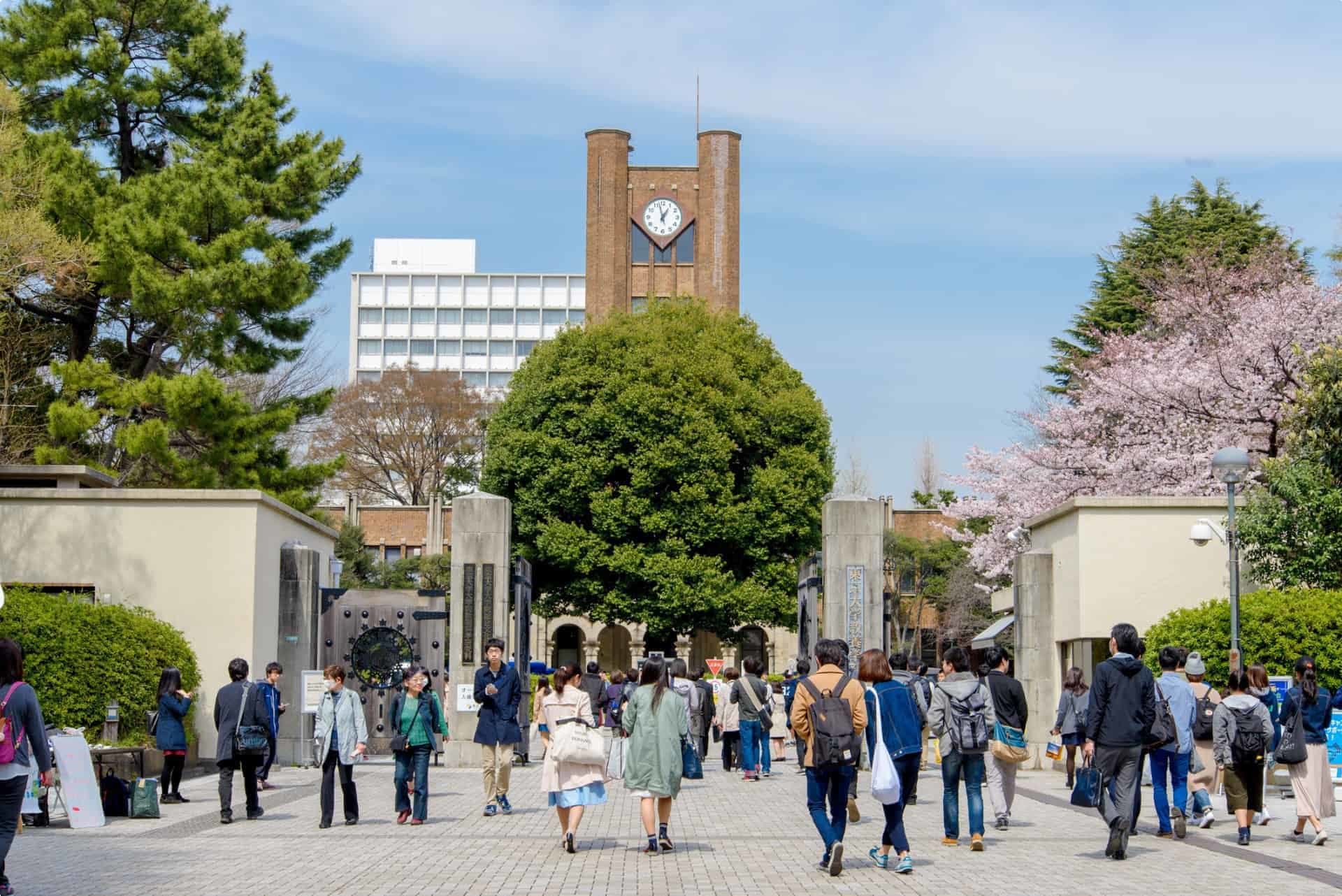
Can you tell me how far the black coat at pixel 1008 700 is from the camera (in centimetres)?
1355

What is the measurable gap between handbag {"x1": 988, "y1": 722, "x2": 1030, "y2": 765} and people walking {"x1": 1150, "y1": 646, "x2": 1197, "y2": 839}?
1.10 metres

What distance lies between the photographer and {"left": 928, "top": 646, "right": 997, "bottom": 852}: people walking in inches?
476

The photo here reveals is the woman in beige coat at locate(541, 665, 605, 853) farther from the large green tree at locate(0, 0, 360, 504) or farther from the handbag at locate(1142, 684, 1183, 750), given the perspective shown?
the large green tree at locate(0, 0, 360, 504)

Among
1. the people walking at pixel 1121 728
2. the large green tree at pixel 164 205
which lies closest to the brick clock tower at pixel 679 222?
the large green tree at pixel 164 205

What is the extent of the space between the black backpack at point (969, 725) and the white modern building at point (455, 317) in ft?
355

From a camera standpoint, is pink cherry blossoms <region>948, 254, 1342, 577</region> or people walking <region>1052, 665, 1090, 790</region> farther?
pink cherry blossoms <region>948, 254, 1342, 577</region>

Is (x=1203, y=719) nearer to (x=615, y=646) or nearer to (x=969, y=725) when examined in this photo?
(x=969, y=725)

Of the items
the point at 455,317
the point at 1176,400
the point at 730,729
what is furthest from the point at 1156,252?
the point at 455,317

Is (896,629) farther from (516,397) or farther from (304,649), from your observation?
(304,649)

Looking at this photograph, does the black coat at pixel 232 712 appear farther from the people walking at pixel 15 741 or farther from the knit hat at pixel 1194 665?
the knit hat at pixel 1194 665

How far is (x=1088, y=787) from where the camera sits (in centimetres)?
1170

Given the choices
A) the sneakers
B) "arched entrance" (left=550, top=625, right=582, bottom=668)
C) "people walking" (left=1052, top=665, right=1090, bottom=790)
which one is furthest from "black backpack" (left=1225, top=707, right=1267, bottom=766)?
"arched entrance" (left=550, top=625, right=582, bottom=668)

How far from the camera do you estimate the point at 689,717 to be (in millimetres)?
20906

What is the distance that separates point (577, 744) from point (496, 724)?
3.36 meters
